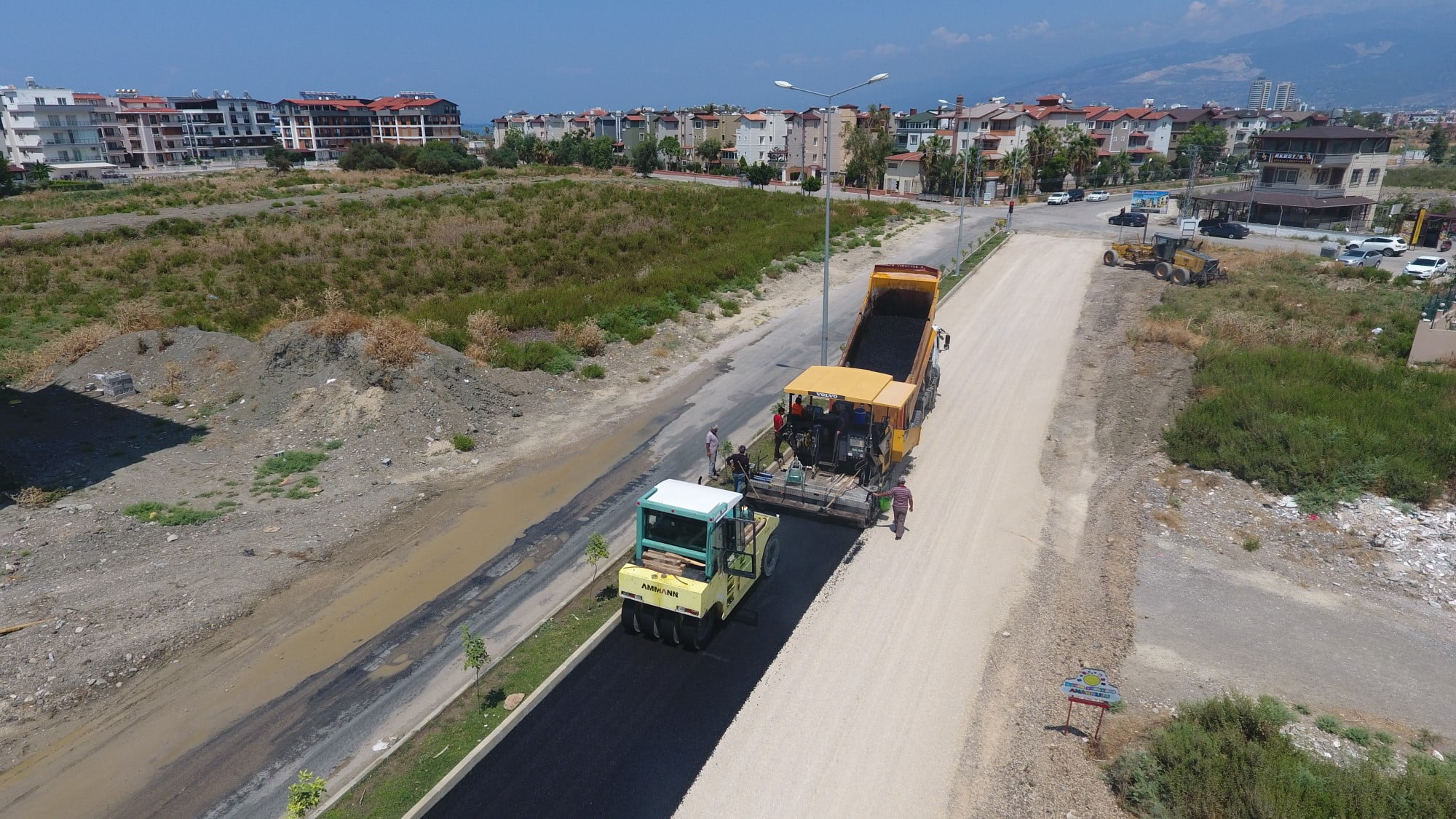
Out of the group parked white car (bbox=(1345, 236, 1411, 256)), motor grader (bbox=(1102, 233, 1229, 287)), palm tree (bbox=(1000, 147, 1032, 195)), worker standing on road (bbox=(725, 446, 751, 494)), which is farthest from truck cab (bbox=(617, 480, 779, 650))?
palm tree (bbox=(1000, 147, 1032, 195))

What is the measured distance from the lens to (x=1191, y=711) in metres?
9.74

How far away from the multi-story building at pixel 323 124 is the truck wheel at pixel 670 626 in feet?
450

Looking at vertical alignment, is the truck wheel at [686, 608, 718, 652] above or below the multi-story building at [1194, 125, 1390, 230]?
below

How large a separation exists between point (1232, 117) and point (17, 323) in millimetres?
132896

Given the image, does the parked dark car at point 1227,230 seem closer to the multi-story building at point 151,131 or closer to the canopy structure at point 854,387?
the canopy structure at point 854,387

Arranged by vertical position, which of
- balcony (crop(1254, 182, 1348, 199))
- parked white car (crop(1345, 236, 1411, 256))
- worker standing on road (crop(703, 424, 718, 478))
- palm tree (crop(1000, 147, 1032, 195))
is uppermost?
palm tree (crop(1000, 147, 1032, 195))

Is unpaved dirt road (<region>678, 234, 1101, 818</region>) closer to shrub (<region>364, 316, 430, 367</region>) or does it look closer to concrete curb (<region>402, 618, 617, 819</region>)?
concrete curb (<region>402, 618, 617, 819</region>)

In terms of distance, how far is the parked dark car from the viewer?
49.3 metres

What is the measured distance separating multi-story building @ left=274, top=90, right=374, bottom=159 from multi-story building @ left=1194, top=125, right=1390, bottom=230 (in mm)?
126960

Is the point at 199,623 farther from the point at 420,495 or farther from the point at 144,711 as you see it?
the point at 420,495

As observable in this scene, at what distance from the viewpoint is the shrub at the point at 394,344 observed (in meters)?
19.8

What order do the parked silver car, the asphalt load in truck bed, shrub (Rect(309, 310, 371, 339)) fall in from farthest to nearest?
the parked silver car, shrub (Rect(309, 310, 371, 339)), the asphalt load in truck bed

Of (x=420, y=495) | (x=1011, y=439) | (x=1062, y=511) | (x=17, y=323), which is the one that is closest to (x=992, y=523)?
(x=1062, y=511)

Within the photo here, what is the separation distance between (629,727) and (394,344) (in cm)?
1410
